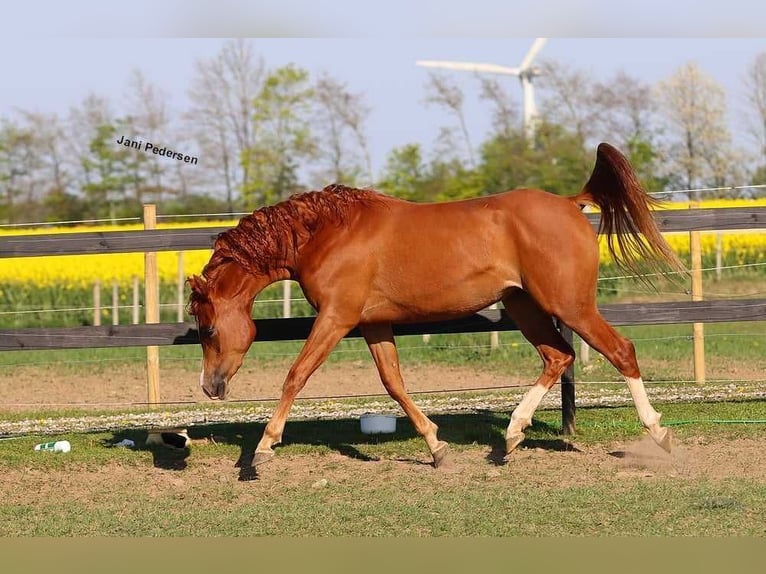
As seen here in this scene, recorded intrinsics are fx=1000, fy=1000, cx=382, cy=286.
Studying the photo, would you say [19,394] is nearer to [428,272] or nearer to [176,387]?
[176,387]

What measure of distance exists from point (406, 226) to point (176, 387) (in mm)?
5381

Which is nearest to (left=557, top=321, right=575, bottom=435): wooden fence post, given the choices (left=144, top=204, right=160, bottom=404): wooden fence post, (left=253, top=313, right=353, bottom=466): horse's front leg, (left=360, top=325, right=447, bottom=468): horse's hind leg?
(left=360, top=325, right=447, bottom=468): horse's hind leg

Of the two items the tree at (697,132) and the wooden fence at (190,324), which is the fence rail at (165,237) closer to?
the wooden fence at (190,324)

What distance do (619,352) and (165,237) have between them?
3.66 m

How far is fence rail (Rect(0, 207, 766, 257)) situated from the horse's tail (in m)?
0.90

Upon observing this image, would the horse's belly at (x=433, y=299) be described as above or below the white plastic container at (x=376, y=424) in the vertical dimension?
above

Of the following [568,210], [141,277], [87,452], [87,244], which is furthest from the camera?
[141,277]

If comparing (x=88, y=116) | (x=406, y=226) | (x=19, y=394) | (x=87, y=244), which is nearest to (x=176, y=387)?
(x=19, y=394)

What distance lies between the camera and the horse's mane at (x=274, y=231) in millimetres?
6883

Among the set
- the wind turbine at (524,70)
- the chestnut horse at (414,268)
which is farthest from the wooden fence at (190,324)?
the wind turbine at (524,70)

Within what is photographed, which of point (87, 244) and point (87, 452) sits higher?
point (87, 244)

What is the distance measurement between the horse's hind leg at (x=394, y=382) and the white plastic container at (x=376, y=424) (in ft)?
3.13

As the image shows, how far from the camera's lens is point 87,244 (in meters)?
8.04

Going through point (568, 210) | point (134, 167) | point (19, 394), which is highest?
point (134, 167)
